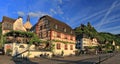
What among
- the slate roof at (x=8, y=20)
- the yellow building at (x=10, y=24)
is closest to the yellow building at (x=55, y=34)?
the yellow building at (x=10, y=24)

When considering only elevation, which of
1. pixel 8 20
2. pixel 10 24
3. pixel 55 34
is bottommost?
pixel 55 34

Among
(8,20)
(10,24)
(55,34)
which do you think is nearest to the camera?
(55,34)

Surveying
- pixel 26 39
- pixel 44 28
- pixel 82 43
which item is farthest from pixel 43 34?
pixel 82 43

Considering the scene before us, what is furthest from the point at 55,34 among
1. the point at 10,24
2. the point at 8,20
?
the point at 8,20

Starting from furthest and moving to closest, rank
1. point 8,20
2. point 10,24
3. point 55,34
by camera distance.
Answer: point 8,20
point 10,24
point 55,34

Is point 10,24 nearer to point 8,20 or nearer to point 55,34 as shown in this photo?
point 8,20

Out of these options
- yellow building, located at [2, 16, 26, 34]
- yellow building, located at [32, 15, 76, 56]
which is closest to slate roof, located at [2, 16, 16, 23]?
yellow building, located at [2, 16, 26, 34]

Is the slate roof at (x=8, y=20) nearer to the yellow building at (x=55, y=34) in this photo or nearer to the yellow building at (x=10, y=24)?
the yellow building at (x=10, y=24)

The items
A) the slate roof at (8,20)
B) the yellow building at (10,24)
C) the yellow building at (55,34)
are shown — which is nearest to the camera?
→ the yellow building at (55,34)

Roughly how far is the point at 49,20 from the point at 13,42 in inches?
589

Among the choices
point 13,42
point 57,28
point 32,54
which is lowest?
point 32,54

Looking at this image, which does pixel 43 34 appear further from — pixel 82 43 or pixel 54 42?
pixel 82 43

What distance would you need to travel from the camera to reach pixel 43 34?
49406 mm

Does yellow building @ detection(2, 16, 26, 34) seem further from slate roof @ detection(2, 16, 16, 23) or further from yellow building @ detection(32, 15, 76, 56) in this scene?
yellow building @ detection(32, 15, 76, 56)
